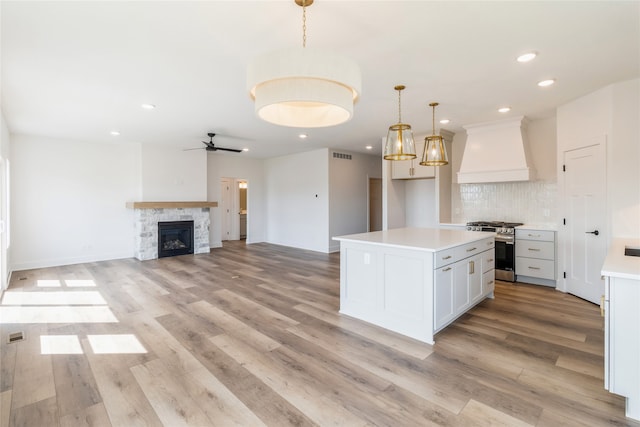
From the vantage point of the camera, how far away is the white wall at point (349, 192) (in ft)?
25.5

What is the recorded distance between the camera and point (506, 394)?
82.2 inches

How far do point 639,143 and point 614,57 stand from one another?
47.9 inches

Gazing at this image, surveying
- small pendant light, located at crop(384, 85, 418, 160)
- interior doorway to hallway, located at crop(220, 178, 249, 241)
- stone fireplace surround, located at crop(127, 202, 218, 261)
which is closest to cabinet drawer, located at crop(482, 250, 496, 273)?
small pendant light, located at crop(384, 85, 418, 160)

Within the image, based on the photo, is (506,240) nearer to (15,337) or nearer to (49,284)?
(15,337)

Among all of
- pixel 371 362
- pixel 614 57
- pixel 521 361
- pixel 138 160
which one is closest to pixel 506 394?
pixel 521 361

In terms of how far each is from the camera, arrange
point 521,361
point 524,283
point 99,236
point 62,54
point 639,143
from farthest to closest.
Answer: point 99,236
point 524,283
point 639,143
point 62,54
point 521,361

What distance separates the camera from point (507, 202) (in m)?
5.45

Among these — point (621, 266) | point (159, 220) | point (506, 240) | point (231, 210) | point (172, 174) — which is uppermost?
point (172, 174)

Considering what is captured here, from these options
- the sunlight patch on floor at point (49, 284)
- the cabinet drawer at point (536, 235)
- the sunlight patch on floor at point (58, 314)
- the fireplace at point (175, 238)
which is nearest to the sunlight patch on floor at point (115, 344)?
the sunlight patch on floor at point (58, 314)

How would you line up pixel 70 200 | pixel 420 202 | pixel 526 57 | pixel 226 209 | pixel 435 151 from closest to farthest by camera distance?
pixel 526 57, pixel 435 151, pixel 70 200, pixel 420 202, pixel 226 209

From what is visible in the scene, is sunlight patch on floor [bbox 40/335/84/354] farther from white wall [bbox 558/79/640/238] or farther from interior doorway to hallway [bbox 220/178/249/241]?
interior doorway to hallway [bbox 220/178/249/241]

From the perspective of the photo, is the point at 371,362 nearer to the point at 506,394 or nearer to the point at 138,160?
the point at 506,394

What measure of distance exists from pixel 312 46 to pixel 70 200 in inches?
255

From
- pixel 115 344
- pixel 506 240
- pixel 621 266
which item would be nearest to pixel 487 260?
pixel 506 240
